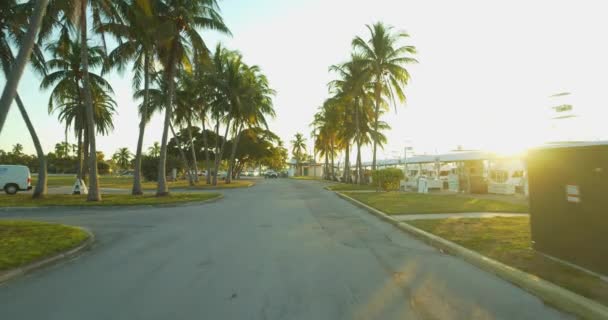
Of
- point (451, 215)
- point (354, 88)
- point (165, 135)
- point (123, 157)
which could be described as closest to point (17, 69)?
point (451, 215)

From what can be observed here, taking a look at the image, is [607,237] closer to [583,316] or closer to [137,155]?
[583,316]

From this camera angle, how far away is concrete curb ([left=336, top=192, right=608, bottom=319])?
398 centimetres

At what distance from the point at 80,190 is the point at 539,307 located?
82.4 feet

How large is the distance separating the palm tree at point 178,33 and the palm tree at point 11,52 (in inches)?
232

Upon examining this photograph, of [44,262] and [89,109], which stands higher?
[89,109]

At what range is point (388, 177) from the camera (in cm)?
2477

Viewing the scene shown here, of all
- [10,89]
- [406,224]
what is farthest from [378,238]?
[10,89]

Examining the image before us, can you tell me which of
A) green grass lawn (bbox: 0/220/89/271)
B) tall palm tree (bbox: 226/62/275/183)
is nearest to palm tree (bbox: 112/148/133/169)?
tall palm tree (bbox: 226/62/275/183)

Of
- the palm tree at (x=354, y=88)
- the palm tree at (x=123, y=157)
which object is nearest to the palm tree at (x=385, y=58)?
the palm tree at (x=354, y=88)

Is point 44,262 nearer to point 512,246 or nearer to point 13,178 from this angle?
point 512,246

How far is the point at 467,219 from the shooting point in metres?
10.9

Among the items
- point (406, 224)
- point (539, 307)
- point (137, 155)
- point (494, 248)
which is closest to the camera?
point (539, 307)

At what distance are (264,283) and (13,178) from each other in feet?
88.1

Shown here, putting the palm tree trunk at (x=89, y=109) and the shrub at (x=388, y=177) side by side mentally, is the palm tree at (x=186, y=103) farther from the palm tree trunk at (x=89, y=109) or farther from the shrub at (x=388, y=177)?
the shrub at (x=388, y=177)
